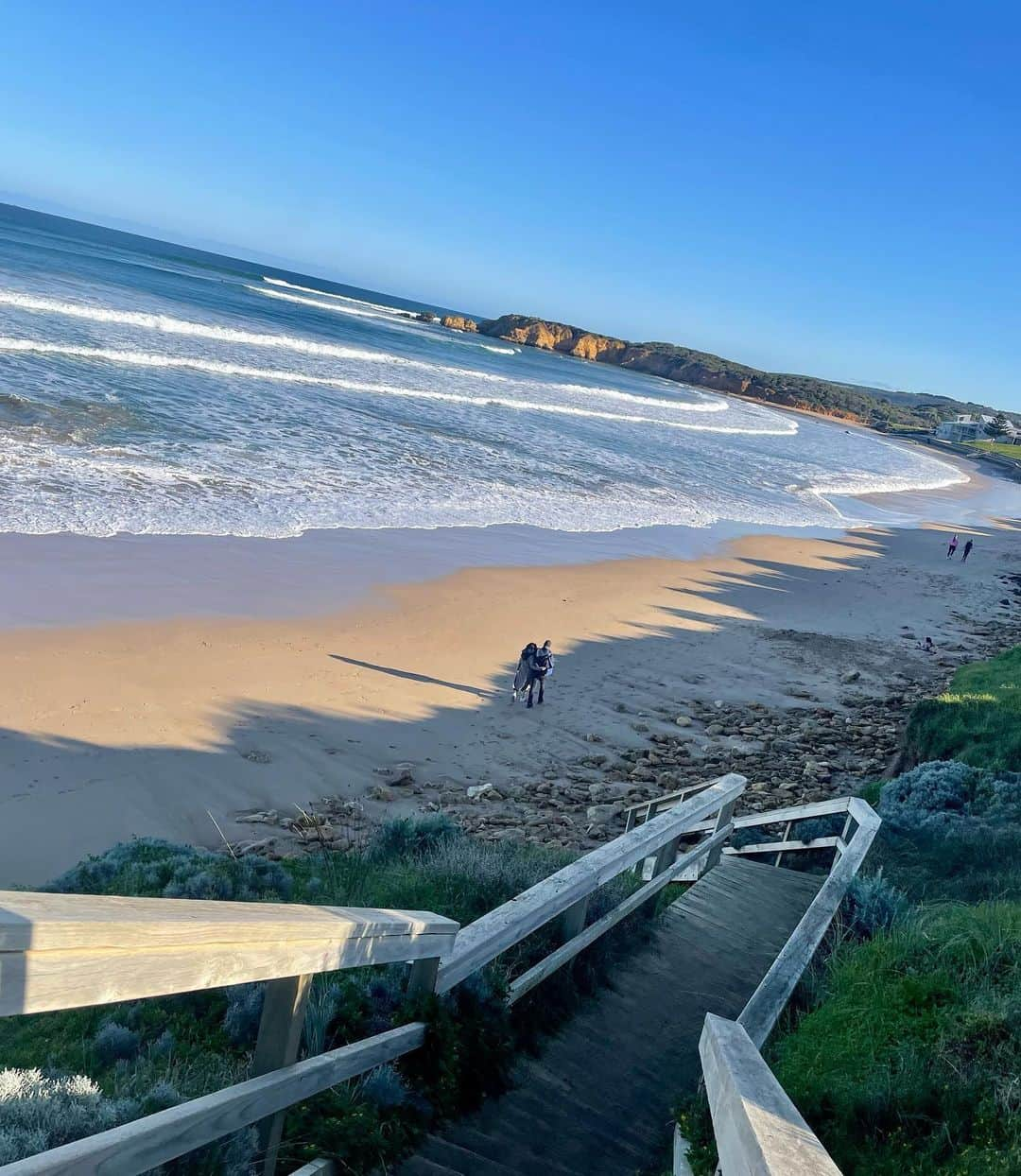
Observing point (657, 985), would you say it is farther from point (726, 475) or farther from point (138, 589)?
point (726, 475)

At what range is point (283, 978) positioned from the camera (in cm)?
238

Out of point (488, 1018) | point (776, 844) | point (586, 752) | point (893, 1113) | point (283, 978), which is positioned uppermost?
point (283, 978)

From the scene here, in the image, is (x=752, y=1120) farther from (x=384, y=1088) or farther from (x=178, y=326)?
(x=178, y=326)

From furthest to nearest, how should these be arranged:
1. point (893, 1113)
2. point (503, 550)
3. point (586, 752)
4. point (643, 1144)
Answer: point (503, 550), point (586, 752), point (643, 1144), point (893, 1113)

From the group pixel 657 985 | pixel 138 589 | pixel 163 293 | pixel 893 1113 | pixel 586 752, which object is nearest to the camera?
pixel 893 1113

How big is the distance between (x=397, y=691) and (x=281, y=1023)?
10117 mm

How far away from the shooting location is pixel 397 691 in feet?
41.0

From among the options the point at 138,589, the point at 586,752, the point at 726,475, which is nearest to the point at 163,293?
the point at 726,475

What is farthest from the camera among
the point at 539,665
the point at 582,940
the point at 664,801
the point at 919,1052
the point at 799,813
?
the point at 539,665

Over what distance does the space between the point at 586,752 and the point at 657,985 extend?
22.5 feet

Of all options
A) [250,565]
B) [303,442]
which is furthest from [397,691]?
[303,442]

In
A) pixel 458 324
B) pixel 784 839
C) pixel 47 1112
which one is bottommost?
pixel 784 839

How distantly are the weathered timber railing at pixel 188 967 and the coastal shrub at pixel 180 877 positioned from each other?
2720 mm

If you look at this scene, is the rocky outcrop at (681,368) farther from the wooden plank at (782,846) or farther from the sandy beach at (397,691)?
the wooden plank at (782,846)
